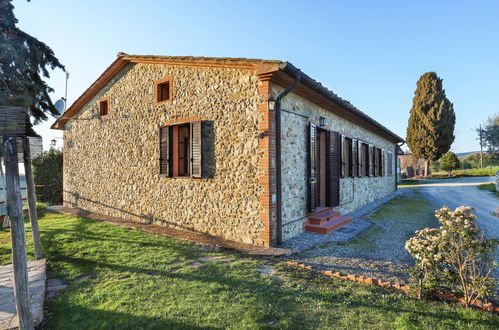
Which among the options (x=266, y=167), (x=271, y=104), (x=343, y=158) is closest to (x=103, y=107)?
(x=271, y=104)

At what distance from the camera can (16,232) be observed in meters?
2.88

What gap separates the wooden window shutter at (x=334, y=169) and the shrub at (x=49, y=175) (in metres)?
13.6

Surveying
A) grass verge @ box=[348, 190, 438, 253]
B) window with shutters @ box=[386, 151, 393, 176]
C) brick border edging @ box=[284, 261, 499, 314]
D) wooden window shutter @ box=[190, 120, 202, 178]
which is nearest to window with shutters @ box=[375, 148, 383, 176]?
window with shutters @ box=[386, 151, 393, 176]

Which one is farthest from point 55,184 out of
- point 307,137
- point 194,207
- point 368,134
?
point 368,134

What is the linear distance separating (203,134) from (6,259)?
454 centimetres

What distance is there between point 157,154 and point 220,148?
8.34 ft

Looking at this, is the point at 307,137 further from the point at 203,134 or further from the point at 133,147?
the point at 133,147

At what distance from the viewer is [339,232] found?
662 cm

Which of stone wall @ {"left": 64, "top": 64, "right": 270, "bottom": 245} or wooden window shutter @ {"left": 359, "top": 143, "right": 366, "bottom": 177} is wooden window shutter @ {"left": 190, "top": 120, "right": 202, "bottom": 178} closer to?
stone wall @ {"left": 64, "top": 64, "right": 270, "bottom": 245}

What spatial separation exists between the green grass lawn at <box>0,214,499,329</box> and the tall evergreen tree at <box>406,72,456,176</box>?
26340 millimetres

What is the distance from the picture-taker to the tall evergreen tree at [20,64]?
7941mm

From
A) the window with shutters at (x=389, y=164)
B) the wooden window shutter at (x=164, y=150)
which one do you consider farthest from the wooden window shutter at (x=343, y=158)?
the window with shutters at (x=389, y=164)

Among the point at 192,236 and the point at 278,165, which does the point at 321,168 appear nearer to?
the point at 278,165

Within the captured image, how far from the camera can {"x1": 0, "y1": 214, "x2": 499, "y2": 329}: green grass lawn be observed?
108 inches
